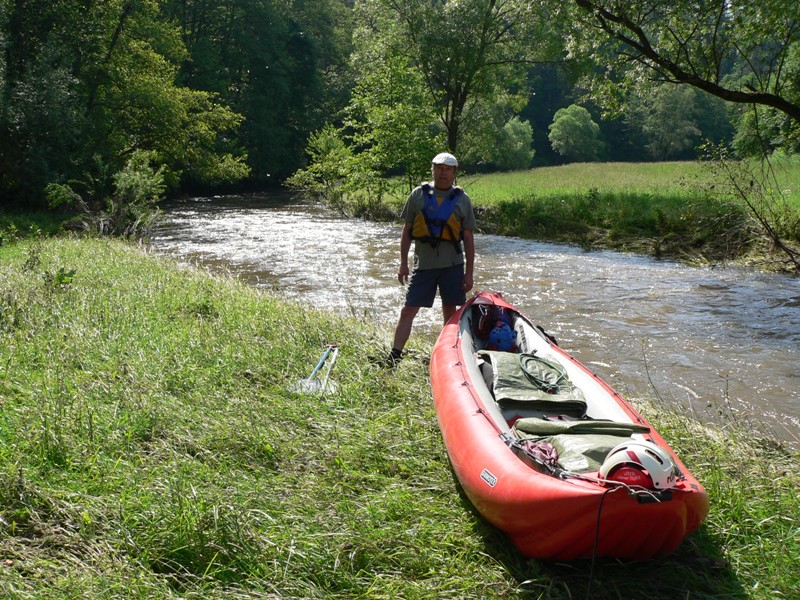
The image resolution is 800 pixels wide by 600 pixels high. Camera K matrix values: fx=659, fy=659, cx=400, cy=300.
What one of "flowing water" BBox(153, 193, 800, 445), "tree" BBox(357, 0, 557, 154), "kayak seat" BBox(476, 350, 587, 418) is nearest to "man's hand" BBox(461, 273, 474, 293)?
"flowing water" BBox(153, 193, 800, 445)

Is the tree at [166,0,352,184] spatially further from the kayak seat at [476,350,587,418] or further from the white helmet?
the white helmet

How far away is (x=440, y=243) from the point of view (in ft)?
17.6

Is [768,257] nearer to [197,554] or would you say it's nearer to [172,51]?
[197,554]

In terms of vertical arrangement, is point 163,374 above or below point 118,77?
below

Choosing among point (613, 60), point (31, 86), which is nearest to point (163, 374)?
point (613, 60)

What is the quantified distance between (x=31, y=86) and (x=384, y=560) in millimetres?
18906

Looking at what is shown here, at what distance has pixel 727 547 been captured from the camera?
9.64 ft

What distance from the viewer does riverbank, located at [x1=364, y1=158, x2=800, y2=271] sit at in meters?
12.2

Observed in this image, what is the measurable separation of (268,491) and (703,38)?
10.8 metres

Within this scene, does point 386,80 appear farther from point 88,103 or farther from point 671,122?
point 671,122

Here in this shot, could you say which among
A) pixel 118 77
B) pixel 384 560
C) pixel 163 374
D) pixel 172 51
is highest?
pixel 172 51

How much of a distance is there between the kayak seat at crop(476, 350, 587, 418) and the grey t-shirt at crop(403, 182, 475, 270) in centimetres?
131

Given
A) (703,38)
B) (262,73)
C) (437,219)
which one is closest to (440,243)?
(437,219)

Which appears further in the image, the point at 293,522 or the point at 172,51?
the point at 172,51
